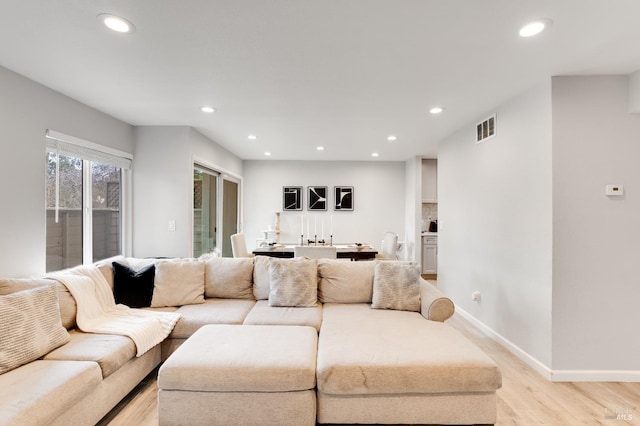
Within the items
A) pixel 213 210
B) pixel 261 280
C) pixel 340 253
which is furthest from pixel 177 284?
pixel 213 210

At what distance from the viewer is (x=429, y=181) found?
647 centimetres

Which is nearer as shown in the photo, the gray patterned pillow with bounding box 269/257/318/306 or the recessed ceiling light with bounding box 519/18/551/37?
the recessed ceiling light with bounding box 519/18/551/37

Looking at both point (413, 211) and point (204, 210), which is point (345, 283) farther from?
point (413, 211)

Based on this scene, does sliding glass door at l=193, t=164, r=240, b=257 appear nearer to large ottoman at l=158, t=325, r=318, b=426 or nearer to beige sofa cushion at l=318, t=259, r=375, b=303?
beige sofa cushion at l=318, t=259, r=375, b=303

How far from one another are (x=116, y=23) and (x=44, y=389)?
1994 mm

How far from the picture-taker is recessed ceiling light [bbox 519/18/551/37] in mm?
1813

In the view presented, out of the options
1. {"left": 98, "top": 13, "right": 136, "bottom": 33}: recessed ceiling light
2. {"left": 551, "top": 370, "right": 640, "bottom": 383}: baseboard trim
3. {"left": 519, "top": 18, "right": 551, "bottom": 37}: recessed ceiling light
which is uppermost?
{"left": 519, "top": 18, "right": 551, "bottom": 37}: recessed ceiling light

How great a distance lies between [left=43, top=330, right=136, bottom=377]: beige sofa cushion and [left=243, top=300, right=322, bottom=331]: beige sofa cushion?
0.86 meters

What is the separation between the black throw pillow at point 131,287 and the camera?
9.69 feet

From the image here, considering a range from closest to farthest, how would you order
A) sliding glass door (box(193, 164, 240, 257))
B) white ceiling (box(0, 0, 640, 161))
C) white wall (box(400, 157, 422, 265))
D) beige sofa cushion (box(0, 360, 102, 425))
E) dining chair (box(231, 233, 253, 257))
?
1. beige sofa cushion (box(0, 360, 102, 425))
2. white ceiling (box(0, 0, 640, 161))
3. dining chair (box(231, 233, 253, 257))
4. sliding glass door (box(193, 164, 240, 257))
5. white wall (box(400, 157, 422, 265))

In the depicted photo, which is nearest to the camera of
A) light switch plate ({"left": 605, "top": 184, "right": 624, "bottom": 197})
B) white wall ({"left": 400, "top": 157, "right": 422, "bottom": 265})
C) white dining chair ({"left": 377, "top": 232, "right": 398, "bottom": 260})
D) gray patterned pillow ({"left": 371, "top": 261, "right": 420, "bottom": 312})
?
light switch plate ({"left": 605, "top": 184, "right": 624, "bottom": 197})

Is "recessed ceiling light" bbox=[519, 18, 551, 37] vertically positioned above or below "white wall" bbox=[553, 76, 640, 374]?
above

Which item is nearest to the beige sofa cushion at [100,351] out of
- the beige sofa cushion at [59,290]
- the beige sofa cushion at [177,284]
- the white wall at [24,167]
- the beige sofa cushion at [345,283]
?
the beige sofa cushion at [59,290]

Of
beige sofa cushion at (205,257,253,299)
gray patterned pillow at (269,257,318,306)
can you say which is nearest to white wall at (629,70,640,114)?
gray patterned pillow at (269,257,318,306)
